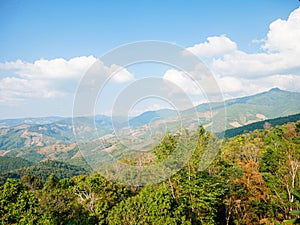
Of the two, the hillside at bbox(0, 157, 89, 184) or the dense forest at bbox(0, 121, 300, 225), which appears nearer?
the dense forest at bbox(0, 121, 300, 225)

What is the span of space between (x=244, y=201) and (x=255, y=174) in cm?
261

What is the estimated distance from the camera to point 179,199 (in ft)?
55.8

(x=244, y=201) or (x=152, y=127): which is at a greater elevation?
(x=152, y=127)

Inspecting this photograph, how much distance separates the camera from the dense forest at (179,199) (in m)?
13.9

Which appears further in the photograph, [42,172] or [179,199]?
[42,172]

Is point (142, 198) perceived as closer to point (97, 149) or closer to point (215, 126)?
point (97, 149)

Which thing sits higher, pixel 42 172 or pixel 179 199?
pixel 179 199

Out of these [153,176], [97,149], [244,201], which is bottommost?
[244,201]

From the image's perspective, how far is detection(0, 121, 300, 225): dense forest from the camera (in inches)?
549

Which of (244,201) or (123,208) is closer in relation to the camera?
(123,208)

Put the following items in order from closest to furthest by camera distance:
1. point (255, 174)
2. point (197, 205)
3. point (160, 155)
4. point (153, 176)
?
1. point (197, 205)
2. point (160, 155)
3. point (153, 176)
4. point (255, 174)

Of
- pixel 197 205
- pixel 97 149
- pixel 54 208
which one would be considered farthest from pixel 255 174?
pixel 54 208

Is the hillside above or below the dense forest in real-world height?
below

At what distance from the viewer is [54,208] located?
61.8 ft
